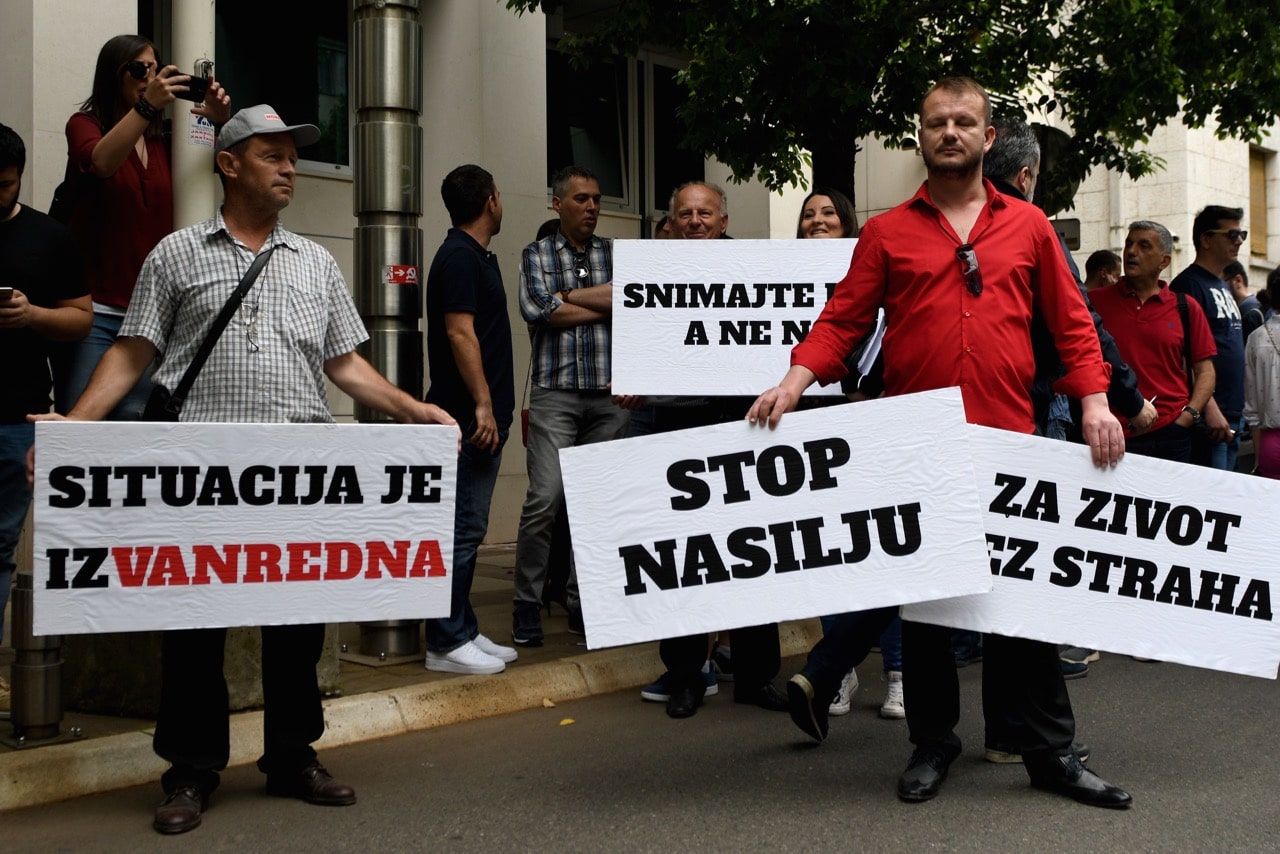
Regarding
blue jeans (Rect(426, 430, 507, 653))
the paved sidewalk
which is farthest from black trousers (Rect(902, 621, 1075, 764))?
blue jeans (Rect(426, 430, 507, 653))

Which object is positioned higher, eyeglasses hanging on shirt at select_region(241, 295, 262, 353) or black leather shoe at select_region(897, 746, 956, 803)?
eyeglasses hanging on shirt at select_region(241, 295, 262, 353)

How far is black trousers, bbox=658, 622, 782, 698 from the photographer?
5711 millimetres

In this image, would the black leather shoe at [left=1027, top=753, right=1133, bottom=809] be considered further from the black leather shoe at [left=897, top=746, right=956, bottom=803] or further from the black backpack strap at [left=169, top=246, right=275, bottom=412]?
the black backpack strap at [left=169, top=246, right=275, bottom=412]

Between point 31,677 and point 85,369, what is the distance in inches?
45.1

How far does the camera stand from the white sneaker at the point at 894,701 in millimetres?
5504

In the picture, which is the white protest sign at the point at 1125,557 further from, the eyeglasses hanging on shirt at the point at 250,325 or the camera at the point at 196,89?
the camera at the point at 196,89

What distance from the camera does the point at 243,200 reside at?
4.22 metres

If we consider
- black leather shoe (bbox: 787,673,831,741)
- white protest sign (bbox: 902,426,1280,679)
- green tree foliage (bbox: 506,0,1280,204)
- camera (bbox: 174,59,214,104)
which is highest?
green tree foliage (bbox: 506,0,1280,204)

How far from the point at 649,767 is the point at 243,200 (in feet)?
7.38

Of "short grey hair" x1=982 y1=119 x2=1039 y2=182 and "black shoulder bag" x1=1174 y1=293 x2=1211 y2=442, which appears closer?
"short grey hair" x1=982 y1=119 x2=1039 y2=182

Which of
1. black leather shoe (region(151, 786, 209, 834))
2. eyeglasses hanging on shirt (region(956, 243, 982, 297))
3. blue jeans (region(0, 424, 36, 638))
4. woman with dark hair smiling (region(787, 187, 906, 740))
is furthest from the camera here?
blue jeans (region(0, 424, 36, 638))

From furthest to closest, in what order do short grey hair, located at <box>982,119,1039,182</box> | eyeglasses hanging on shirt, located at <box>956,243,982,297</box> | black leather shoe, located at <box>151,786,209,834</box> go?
short grey hair, located at <box>982,119,1039,182</box>, eyeglasses hanging on shirt, located at <box>956,243,982,297</box>, black leather shoe, located at <box>151,786,209,834</box>

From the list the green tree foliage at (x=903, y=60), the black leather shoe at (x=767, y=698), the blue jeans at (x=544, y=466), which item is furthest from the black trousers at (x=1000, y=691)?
the green tree foliage at (x=903, y=60)

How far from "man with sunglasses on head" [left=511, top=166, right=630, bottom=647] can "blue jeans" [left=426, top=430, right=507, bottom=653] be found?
14.0 inches
